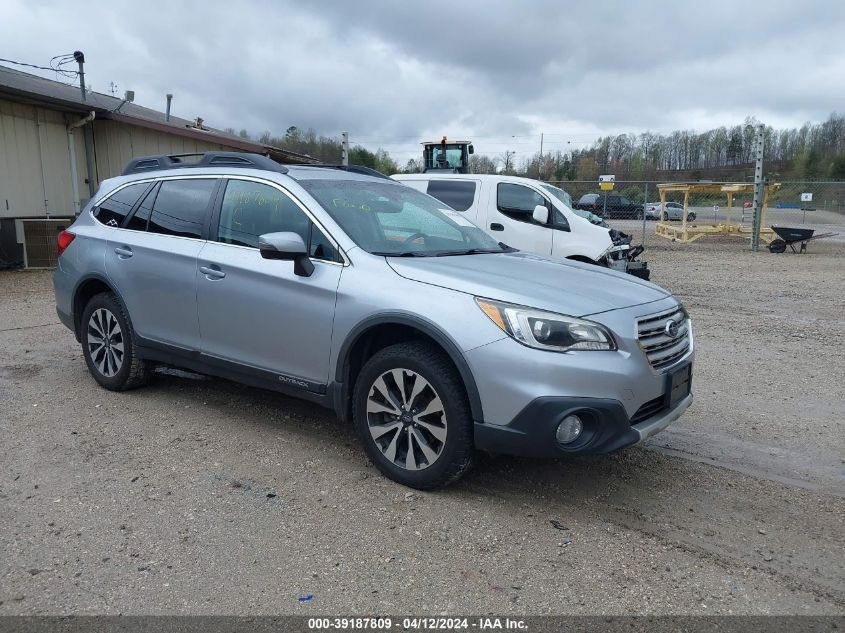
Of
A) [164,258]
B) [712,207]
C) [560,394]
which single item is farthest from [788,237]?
[712,207]

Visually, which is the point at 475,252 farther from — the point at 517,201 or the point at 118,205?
the point at 517,201

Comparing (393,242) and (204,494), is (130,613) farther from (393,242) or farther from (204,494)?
(393,242)

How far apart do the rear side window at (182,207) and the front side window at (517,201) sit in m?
6.04

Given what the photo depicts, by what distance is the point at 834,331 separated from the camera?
802 cm

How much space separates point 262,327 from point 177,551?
1.50 m

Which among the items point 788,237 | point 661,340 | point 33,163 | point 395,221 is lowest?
point 788,237

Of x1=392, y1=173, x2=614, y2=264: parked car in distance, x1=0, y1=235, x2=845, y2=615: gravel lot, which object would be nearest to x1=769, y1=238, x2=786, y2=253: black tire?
x1=392, y1=173, x2=614, y2=264: parked car in distance

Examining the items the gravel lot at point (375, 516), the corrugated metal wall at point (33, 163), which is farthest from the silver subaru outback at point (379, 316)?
the corrugated metal wall at point (33, 163)

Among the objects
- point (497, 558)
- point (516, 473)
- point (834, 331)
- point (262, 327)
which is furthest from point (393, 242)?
point (834, 331)

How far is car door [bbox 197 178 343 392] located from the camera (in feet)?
12.9

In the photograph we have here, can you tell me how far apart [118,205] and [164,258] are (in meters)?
0.99

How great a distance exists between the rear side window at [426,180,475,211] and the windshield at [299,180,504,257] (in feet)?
17.6

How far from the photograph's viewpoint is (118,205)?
17.6 feet

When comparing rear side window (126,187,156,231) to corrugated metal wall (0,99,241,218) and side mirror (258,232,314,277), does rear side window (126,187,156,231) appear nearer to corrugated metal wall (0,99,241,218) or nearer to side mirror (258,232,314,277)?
side mirror (258,232,314,277)
